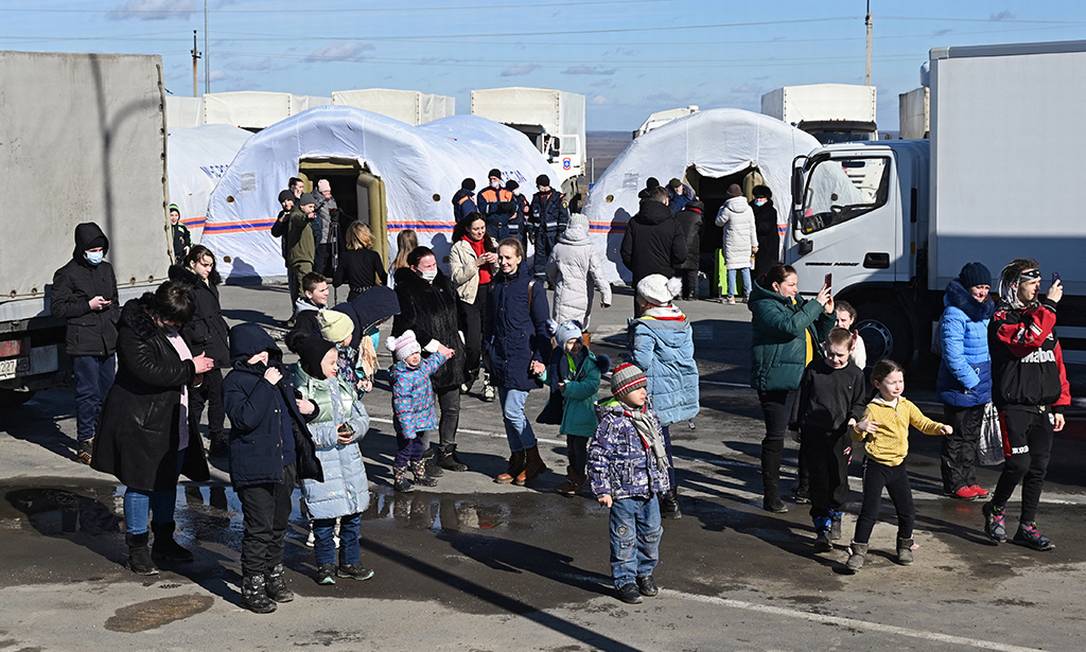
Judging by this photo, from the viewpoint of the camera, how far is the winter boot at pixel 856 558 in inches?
318

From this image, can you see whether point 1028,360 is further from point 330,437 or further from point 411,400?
point 330,437

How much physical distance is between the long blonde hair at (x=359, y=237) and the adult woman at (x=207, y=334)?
2.08 meters

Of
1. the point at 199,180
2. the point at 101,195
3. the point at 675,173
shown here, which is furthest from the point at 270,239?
the point at 101,195

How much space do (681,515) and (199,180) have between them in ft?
72.7

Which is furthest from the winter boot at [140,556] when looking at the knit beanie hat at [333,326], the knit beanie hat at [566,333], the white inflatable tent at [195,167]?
the white inflatable tent at [195,167]

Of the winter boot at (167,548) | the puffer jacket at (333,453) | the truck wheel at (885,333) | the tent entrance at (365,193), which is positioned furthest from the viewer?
the tent entrance at (365,193)

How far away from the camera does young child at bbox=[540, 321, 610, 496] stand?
919 cm

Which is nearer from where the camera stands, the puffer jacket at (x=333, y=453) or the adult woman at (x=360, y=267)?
the puffer jacket at (x=333, y=453)

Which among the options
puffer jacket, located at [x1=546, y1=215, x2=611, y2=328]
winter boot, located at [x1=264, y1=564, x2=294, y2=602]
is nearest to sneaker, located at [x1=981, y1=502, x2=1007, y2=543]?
winter boot, located at [x1=264, y1=564, x2=294, y2=602]

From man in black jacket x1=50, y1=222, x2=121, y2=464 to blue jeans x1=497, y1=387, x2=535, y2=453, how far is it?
3.06m

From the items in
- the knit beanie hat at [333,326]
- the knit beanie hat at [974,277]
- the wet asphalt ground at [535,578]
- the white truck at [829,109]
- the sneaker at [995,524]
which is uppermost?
the white truck at [829,109]

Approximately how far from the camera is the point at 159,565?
8.20 metres

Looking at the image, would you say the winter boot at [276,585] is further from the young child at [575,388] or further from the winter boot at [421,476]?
the winter boot at [421,476]

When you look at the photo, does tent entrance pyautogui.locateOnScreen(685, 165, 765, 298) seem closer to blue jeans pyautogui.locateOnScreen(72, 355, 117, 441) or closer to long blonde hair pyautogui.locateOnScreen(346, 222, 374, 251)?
long blonde hair pyautogui.locateOnScreen(346, 222, 374, 251)
